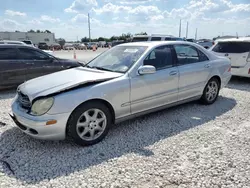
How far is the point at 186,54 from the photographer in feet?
15.4

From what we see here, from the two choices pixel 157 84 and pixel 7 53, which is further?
pixel 7 53

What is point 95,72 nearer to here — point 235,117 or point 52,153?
point 52,153

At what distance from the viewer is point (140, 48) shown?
13.7ft

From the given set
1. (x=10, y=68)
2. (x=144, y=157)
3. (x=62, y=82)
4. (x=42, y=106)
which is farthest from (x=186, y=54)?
(x=10, y=68)

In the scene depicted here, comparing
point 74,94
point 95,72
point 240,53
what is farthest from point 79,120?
point 240,53

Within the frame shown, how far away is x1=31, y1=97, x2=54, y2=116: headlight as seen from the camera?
3.06 meters

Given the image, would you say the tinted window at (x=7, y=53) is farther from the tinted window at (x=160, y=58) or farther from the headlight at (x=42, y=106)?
the tinted window at (x=160, y=58)

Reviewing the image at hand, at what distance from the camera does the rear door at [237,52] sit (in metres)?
7.09

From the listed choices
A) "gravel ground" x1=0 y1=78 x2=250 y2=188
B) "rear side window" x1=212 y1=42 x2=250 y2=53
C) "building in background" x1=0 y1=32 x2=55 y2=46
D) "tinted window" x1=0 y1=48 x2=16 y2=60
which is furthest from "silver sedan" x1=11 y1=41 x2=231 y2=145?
"building in background" x1=0 y1=32 x2=55 y2=46

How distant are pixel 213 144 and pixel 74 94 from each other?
86.4 inches

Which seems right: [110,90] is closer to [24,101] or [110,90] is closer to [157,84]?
[157,84]

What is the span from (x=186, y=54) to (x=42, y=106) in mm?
3054

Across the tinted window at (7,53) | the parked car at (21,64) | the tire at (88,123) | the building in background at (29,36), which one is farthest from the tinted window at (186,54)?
the building in background at (29,36)

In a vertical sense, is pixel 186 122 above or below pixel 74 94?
below
